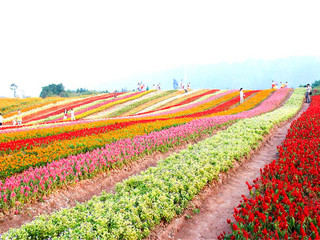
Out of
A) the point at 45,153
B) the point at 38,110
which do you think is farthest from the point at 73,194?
the point at 38,110

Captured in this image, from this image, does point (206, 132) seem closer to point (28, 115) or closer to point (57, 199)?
point (57, 199)

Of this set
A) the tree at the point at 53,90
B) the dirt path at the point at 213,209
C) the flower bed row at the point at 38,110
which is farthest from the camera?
the tree at the point at 53,90

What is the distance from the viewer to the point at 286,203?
5062 millimetres

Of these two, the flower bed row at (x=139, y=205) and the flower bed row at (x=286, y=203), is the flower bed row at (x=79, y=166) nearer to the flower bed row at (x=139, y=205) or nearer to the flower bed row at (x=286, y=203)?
the flower bed row at (x=139, y=205)

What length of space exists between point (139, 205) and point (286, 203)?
125 inches

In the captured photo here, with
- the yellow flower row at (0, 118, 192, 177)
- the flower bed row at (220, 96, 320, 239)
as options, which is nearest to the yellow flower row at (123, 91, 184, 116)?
the yellow flower row at (0, 118, 192, 177)

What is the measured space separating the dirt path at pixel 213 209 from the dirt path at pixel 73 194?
8.36 feet

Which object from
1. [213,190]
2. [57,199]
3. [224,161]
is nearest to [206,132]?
[224,161]

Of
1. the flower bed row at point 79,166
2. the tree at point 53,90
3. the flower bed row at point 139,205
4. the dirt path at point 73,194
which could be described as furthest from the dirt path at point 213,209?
the tree at point 53,90

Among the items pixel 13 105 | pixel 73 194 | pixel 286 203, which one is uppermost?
pixel 13 105

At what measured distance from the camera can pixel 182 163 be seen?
7.93m

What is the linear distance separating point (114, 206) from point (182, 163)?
3.25m

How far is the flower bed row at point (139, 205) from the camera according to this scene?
4.45 meters

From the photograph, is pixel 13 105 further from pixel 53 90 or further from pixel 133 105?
pixel 53 90
